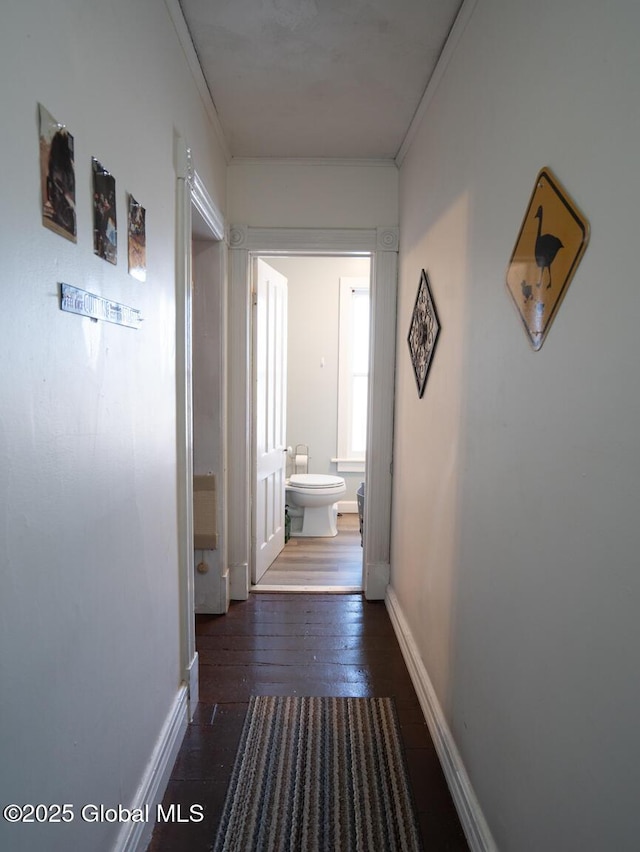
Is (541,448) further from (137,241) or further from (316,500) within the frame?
(316,500)

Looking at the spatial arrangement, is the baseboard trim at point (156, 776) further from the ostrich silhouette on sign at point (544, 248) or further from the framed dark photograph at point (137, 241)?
the ostrich silhouette on sign at point (544, 248)

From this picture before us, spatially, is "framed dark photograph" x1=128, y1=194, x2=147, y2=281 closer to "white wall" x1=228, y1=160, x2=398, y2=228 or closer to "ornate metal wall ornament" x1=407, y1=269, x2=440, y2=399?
"ornate metal wall ornament" x1=407, y1=269, x2=440, y2=399

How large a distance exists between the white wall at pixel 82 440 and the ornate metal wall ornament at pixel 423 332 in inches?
41.9

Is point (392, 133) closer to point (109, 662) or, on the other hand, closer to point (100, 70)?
point (100, 70)

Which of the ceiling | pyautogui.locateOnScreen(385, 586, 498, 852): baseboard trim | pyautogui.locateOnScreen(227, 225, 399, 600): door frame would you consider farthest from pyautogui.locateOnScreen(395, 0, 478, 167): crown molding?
pyautogui.locateOnScreen(385, 586, 498, 852): baseboard trim

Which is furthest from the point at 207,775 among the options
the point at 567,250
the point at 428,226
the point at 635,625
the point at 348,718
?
the point at 428,226

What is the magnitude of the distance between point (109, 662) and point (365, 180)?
111 inches

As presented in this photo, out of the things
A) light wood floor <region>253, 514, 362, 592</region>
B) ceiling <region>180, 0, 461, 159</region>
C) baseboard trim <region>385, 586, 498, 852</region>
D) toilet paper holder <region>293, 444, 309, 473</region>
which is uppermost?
ceiling <region>180, 0, 461, 159</region>

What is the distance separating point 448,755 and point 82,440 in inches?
61.0

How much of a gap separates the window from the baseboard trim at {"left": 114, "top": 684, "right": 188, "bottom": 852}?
340 centimetres

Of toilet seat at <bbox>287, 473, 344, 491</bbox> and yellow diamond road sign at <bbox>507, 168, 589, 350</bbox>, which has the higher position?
yellow diamond road sign at <bbox>507, 168, 589, 350</bbox>

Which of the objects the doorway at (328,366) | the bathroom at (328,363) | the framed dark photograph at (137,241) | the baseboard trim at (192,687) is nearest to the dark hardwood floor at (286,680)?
the baseboard trim at (192,687)

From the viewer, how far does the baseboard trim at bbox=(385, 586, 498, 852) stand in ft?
4.55

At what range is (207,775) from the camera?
1.72m
